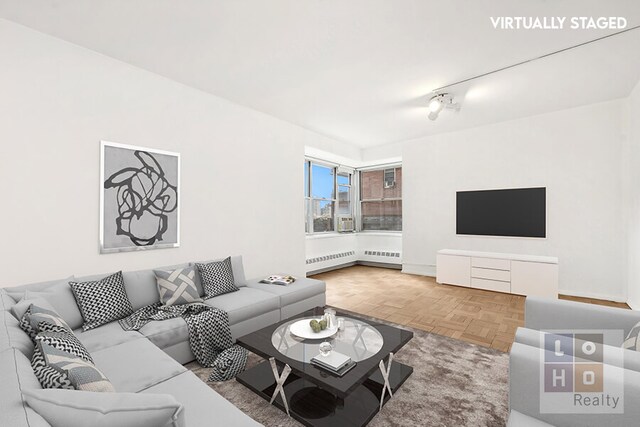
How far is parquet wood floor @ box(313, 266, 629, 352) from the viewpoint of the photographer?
10.4 feet

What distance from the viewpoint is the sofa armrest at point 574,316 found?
181 cm

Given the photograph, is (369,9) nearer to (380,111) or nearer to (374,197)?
(380,111)

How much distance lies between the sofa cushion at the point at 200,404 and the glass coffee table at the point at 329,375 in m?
0.46

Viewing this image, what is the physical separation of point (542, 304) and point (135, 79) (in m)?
4.26

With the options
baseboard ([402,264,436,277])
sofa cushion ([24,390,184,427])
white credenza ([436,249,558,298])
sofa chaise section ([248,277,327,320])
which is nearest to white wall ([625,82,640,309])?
white credenza ([436,249,558,298])

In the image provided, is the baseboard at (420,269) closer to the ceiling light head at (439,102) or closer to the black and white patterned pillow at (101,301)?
the ceiling light head at (439,102)

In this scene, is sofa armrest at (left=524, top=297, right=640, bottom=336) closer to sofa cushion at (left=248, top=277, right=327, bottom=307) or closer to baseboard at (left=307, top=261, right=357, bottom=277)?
sofa cushion at (left=248, top=277, right=327, bottom=307)

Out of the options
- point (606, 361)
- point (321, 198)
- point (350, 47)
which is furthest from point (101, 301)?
point (321, 198)

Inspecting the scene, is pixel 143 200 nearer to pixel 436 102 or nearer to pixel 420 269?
pixel 436 102

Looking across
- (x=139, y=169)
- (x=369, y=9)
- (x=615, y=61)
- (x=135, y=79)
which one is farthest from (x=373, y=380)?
(x=615, y=61)

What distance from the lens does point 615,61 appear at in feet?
9.93

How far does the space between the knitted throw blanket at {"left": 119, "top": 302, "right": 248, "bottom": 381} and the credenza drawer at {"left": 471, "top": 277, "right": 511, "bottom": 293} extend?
161 inches

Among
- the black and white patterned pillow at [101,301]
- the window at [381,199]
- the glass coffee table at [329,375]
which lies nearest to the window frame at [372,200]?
the window at [381,199]

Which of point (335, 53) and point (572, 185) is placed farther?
point (572, 185)
